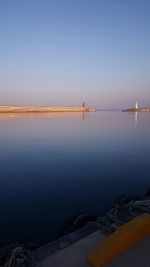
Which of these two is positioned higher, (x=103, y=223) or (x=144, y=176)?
(x=103, y=223)

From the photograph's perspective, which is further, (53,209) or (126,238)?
(53,209)

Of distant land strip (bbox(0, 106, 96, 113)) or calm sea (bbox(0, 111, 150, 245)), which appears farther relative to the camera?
distant land strip (bbox(0, 106, 96, 113))

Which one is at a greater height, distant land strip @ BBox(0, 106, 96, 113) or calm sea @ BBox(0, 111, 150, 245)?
distant land strip @ BBox(0, 106, 96, 113)

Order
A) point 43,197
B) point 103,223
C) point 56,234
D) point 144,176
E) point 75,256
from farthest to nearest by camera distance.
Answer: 1. point 144,176
2. point 43,197
3. point 56,234
4. point 103,223
5. point 75,256

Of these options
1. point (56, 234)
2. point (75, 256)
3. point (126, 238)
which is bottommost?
point (56, 234)

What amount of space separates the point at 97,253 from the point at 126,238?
455 millimetres

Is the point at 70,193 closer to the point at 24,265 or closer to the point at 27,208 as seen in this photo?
the point at 27,208

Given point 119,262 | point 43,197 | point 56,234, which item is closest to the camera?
point 119,262

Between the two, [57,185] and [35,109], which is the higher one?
[35,109]

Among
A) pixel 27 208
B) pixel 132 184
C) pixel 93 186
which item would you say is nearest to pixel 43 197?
pixel 27 208

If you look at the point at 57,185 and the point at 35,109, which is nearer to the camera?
the point at 57,185

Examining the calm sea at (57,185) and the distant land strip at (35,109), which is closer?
the calm sea at (57,185)

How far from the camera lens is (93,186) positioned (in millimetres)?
9477

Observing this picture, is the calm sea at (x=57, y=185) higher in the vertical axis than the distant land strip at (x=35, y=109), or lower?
lower
